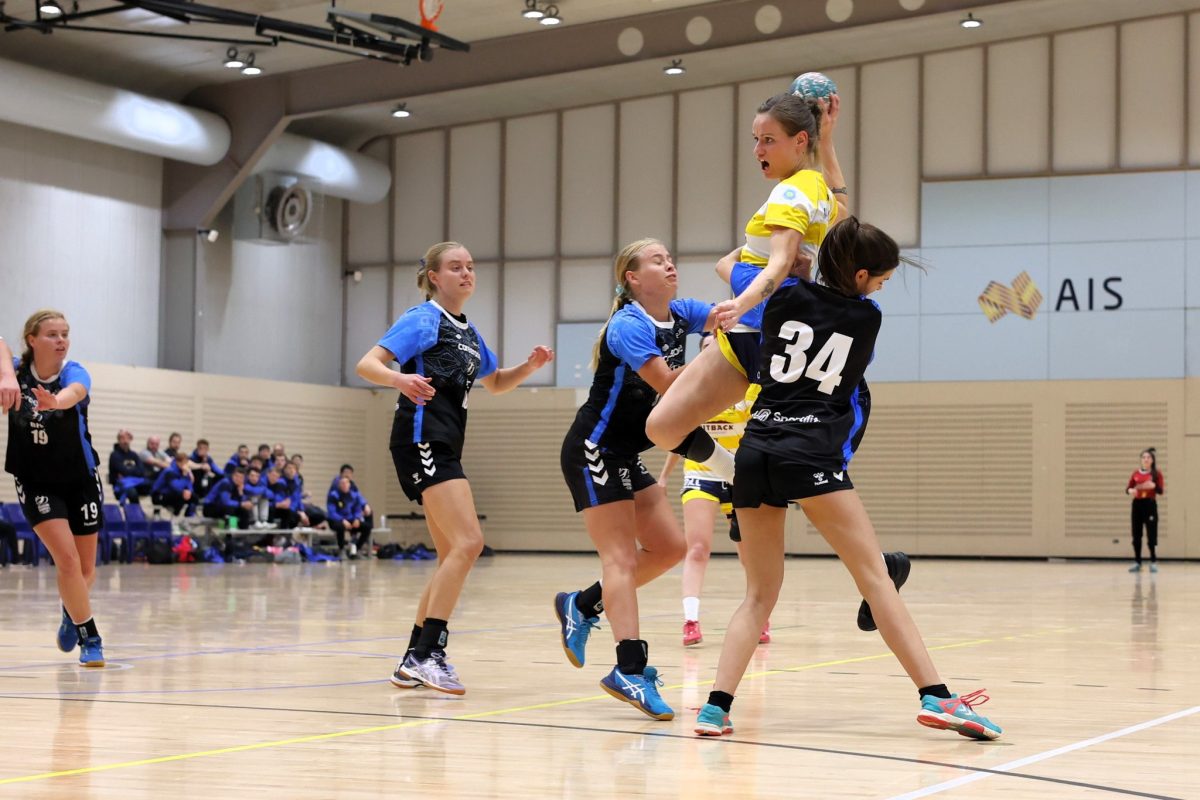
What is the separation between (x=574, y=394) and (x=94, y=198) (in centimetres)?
860

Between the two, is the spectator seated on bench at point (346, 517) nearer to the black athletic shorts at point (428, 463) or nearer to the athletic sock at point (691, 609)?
the athletic sock at point (691, 609)

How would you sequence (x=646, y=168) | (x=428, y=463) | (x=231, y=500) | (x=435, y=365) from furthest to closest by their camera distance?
(x=646, y=168)
(x=231, y=500)
(x=435, y=365)
(x=428, y=463)

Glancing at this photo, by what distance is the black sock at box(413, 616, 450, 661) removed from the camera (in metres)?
6.21

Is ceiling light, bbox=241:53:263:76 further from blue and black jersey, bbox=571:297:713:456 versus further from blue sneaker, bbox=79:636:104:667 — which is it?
blue and black jersey, bbox=571:297:713:456

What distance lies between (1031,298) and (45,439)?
19345mm

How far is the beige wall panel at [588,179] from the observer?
87.2ft

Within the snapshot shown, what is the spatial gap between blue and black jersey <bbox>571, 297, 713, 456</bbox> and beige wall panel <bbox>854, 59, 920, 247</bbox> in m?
19.3

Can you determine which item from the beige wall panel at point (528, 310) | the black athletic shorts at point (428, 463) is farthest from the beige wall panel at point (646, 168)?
the black athletic shorts at point (428, 463)

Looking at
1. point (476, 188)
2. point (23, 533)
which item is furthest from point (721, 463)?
point (476, 188)

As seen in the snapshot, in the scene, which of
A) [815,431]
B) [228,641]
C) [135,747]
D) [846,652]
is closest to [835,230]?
[815,431]

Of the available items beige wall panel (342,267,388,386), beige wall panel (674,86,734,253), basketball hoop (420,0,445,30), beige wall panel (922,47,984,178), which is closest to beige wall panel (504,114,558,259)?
beige wall panel (674,86,734,253)

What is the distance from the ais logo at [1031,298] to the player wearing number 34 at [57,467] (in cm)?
1907

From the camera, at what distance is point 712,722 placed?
4.91 m

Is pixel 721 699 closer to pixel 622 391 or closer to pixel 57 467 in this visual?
pixel 622 391
